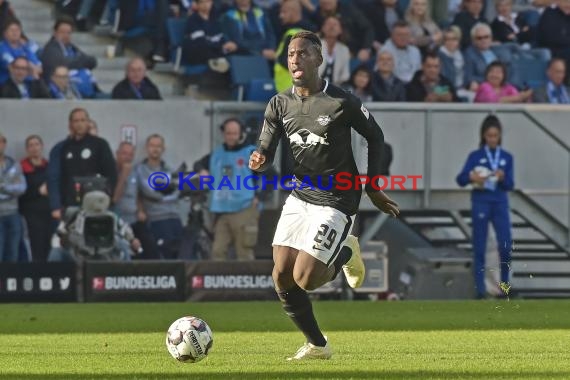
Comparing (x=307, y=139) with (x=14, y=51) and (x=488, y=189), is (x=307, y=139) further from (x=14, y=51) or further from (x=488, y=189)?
(x=14, y=51)

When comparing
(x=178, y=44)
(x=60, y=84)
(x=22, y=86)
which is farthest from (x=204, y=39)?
(x=22, y=86)

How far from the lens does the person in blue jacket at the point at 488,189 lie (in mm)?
20625

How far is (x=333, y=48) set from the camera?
21.9m

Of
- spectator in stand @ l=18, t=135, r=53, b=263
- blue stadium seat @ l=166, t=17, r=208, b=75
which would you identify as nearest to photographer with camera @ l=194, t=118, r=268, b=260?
blue stadium seat @ l=166, t=17, r=208, b=75

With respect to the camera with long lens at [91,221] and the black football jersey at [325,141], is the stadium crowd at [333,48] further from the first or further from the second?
the black football jersey at [325,141]

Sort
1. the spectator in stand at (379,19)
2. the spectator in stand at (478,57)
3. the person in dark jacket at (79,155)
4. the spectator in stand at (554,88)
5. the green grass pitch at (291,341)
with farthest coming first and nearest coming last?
1. the spectator in stand at (379,19)
2. the spectator in stand at (478,57)
3. the spectator in stand at (554,88)
4. the person in dark jacket at (79,155)
5. the green grass pitch at (291,341)

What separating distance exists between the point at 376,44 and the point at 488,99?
223cm

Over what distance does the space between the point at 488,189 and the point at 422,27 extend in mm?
4299

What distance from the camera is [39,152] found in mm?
20641

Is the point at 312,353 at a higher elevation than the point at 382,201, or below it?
below

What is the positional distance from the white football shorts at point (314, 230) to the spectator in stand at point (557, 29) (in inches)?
555

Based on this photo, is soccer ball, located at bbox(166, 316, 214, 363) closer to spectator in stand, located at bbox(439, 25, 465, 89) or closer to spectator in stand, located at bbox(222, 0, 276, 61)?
spectator in stand, located at bbox(222, 0, 276, 61)

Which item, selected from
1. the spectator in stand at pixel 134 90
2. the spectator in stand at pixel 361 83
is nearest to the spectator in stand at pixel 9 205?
the spectator in stand at pixel 134 90

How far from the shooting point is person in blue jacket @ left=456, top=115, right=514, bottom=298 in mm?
20625
